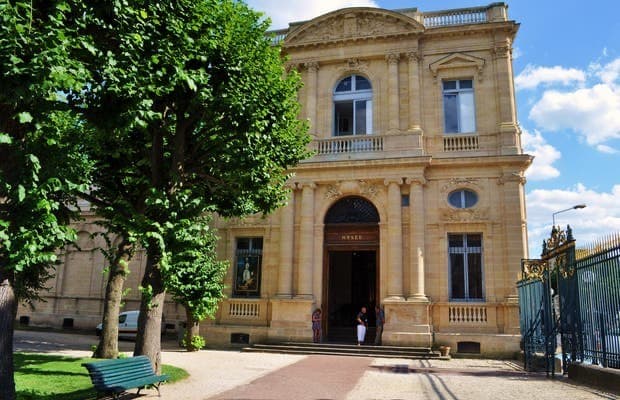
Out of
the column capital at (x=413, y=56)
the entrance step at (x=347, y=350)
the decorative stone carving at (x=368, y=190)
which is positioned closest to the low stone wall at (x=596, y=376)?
the entrance step at (x=347, y=350)

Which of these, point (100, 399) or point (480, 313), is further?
point (480, 313)

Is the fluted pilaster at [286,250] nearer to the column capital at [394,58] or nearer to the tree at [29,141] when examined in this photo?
the column capital at [394,58]

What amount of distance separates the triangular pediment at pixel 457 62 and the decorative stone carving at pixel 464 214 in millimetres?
6007

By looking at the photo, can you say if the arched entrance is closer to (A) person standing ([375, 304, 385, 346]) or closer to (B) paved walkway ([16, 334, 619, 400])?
(A) person standing ([375, 304, 385, 346])

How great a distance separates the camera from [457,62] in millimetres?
20469

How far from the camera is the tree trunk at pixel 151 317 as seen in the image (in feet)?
34.3

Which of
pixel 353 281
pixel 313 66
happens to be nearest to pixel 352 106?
pixel 313 66

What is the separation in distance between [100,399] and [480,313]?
1379 centimetres

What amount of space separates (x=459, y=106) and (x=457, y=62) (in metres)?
1.88

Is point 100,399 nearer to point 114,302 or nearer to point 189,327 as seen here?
point 114,302

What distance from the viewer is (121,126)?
8391 mm

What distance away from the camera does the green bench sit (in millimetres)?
7734

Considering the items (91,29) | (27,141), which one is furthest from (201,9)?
(27,141)

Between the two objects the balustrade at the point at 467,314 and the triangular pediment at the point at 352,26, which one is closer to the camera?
the balustrade at the point at 467,314
